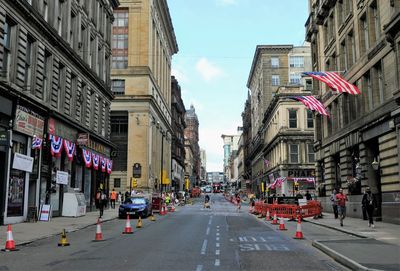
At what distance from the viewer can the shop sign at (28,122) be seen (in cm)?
2414

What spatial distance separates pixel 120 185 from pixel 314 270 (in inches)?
2414

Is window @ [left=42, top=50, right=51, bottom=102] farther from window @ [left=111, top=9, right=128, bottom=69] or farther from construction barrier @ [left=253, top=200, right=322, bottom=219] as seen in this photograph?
window @ [left=111, top=9, right=128, bottom=69]

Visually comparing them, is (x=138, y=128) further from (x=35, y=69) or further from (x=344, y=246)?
(x=344, y=246)

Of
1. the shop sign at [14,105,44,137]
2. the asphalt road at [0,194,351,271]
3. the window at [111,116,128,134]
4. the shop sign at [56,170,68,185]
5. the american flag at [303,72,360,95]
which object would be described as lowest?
the asphalt road at [0,194,351,271]

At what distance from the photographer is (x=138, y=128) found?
70.7m

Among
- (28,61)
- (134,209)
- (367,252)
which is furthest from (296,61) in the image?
(367,252)

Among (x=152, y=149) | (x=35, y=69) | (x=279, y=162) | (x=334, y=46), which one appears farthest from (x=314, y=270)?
(x=152, y=149)

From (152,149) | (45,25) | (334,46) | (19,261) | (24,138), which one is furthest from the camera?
(152,149)

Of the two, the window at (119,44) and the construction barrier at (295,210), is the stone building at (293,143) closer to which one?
the window at (119,44)

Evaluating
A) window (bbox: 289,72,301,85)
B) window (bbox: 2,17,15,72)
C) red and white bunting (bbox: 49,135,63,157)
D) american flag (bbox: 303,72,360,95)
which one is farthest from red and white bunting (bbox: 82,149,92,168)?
window (bbox: 289,72,301,85)

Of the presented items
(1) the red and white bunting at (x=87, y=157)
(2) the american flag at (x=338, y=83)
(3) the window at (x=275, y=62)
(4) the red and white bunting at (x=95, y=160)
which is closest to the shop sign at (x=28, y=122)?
(1) the red and white bunting at (x=87, y=157)

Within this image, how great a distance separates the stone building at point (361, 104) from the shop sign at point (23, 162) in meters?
19.0

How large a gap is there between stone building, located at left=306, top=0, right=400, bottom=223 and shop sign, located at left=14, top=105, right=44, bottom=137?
19130mm

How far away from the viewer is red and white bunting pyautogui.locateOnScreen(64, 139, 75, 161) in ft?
103
